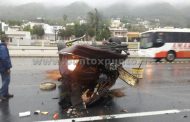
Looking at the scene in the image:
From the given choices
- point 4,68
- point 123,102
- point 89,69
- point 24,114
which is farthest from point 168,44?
point 24,114

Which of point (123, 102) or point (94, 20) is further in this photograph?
point (94, 20)

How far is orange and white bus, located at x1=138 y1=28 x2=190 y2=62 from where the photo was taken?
2684 cm

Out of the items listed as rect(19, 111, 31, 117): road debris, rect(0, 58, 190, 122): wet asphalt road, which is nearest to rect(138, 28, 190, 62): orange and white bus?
rect(0, 58, 190, 122): wet asphalt road

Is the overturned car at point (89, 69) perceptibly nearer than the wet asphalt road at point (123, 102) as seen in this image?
No

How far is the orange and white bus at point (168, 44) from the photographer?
88.1 feet

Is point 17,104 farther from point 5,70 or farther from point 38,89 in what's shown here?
point 38,89

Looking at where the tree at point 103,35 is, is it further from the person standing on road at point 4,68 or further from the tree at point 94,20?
the person standing on road at point 4,68

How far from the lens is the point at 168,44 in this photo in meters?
27.1

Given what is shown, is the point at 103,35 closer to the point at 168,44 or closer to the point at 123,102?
the point at 168,44

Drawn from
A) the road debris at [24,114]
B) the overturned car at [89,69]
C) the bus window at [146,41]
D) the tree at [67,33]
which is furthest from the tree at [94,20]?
the road debris at [24,114]

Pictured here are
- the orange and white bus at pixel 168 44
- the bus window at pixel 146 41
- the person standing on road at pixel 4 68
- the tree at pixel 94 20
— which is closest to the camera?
the person standing on road at pixel 4 68

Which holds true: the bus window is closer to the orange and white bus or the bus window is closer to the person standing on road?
the orange and white bus

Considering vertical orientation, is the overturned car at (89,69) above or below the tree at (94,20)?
below

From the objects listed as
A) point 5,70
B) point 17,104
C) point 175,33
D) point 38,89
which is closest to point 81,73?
point 17,104
